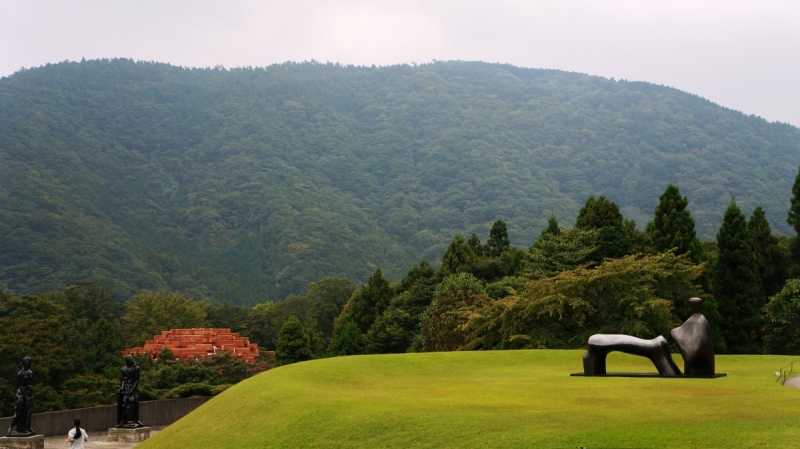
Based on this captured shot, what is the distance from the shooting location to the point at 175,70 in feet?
634

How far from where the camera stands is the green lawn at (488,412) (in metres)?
13.1

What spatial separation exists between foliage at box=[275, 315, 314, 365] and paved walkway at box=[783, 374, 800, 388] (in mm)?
39990

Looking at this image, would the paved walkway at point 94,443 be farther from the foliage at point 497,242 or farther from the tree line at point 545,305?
the foliage at point 497,242

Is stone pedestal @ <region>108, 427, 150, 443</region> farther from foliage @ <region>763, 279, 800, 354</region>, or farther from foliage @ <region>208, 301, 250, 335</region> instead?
foliage @ <region>208, 301, 250, 335</region>

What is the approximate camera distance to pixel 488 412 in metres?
14.7

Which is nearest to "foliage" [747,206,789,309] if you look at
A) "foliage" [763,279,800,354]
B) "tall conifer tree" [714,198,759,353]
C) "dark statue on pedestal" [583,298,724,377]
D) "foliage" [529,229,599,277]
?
"tall conifer tree" [714,198,759,353]

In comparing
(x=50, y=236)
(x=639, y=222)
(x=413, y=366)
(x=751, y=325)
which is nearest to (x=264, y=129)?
(x=50, y=236)

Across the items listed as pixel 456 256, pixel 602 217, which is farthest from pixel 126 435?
pixel 456 256

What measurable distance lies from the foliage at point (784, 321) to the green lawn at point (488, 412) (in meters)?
13.5

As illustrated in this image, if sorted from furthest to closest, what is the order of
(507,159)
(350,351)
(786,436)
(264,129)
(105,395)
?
(264,129) → (507,159) → (350,351) → (105,395) → (786,436)

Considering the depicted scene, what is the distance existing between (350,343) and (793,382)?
3804 centimetres

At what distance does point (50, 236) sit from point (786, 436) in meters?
101

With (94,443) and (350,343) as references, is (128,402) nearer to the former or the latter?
(94,443)

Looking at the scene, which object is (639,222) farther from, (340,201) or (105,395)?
(105,395)
